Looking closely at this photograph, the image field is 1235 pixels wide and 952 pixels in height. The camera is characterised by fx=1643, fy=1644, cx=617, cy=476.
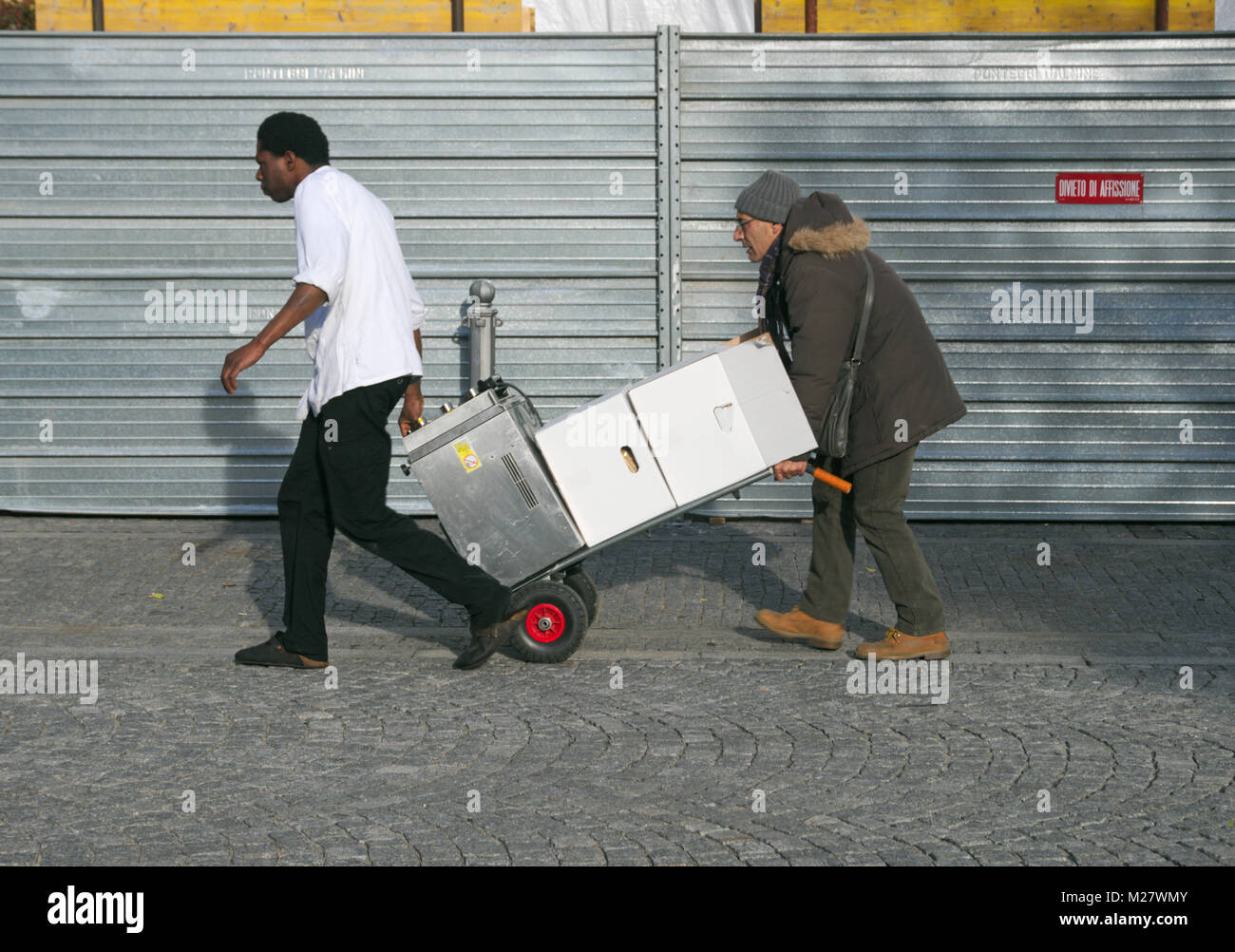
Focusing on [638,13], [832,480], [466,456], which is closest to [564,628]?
[466,456]

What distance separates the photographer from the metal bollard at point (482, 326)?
9.62m

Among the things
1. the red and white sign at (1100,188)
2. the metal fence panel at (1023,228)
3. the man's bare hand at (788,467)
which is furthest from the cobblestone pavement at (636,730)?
the red and white sign at (1100,188)

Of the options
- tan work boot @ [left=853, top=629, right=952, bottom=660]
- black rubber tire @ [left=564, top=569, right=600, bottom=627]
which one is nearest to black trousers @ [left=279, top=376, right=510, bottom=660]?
black rubber tire @ [left=564, top=569, right=600, bottom=627]

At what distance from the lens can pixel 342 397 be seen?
621 centimetres

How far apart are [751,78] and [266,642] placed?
4.91 m

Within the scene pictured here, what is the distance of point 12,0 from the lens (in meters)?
10.5

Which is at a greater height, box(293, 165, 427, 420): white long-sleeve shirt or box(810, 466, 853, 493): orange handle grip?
box(293, 165, 427, 420): white long-sleeve shirt

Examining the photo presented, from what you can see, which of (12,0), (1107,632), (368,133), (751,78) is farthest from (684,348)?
(12,0)

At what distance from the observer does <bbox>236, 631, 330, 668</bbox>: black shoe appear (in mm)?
6438

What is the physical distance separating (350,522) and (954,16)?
5.80 metres

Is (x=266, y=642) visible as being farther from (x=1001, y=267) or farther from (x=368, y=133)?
(x=1001, y=267)

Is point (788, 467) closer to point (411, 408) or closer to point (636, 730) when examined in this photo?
point (636, 730)

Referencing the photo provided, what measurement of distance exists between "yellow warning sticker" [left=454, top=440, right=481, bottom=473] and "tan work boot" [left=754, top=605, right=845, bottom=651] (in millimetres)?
1467

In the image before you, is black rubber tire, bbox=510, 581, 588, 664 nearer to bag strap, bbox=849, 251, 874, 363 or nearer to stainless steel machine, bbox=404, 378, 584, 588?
stainless steel machine, bbox=404, 378, 584, 588
